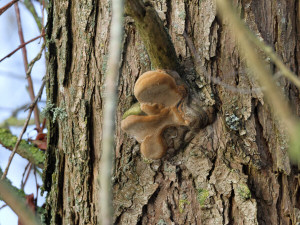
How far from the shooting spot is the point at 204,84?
39.4 inches

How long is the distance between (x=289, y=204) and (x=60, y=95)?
0.84 m

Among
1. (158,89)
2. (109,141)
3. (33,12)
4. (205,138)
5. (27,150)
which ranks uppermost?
(33,12)

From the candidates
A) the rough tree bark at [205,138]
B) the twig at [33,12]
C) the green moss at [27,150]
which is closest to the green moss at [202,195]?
the rough tree bark at [205,138]

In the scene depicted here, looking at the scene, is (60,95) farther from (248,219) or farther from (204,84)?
(248,219)

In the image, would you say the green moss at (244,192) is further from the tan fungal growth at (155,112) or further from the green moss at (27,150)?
the green moss at (27,150)

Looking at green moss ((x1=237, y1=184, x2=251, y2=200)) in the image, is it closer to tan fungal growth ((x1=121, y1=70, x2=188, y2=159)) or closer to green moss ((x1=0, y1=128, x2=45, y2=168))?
tan fungal growth ((x1=121, y1=70, x2=188, y2=159))

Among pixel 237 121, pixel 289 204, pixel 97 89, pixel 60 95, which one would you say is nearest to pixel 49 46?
pixel 60 95

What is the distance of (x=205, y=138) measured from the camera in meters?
1.00

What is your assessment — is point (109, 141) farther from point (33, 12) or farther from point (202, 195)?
point (33, 12)

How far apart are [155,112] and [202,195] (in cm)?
28

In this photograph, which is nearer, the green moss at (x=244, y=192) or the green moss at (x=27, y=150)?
the green moss at (x=244, y=192)

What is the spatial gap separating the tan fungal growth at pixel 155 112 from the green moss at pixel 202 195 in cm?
16

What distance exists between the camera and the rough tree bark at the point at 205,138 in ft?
3.25

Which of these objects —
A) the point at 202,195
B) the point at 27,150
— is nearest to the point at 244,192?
the point at 202,195
